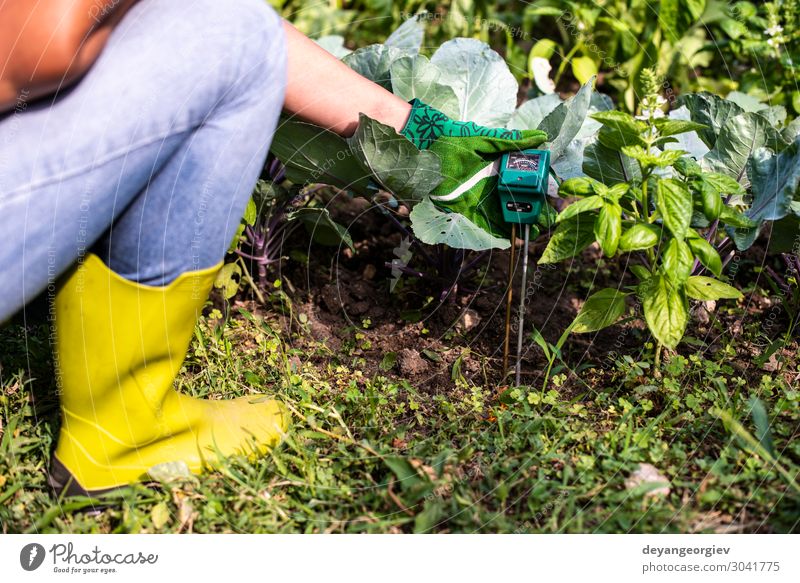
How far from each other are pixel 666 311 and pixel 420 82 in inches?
26.6

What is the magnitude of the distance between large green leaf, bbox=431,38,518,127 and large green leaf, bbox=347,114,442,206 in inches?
11.2

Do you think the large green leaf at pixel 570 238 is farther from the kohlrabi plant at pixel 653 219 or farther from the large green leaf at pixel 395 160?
the large green leaf at pixel 395 160

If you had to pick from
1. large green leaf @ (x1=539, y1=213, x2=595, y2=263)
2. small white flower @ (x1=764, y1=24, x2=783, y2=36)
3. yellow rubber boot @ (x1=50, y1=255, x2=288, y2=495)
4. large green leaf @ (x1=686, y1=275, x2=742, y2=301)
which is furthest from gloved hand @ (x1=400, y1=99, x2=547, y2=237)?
small white flower @ (x1=764, y1=24, x2=783, y2=36)

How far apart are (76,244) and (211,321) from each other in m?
0.59

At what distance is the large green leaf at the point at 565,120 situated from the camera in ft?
4.96

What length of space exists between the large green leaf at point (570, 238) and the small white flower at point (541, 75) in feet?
2.24

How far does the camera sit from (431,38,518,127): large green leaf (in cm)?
173

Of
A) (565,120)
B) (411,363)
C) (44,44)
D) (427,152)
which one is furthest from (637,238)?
(44,44)

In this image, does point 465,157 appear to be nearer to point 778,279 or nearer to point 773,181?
point 773,181

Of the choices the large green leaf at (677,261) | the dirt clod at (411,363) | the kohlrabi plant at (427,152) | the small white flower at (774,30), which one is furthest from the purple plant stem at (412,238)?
the small white flower at (774,30)

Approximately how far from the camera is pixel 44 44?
3.49ft

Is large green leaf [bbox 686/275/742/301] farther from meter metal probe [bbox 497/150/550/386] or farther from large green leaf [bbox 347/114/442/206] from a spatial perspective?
large green leaf [bbox 347/114/442/206]
